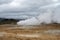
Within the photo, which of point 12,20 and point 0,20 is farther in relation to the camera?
point 12,20

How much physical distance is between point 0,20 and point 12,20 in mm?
12168

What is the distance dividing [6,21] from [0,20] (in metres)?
6.37

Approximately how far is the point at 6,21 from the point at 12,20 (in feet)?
19.4

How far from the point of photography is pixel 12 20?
14262 cm

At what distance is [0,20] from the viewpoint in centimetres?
13275

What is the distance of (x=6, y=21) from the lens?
453 ft
